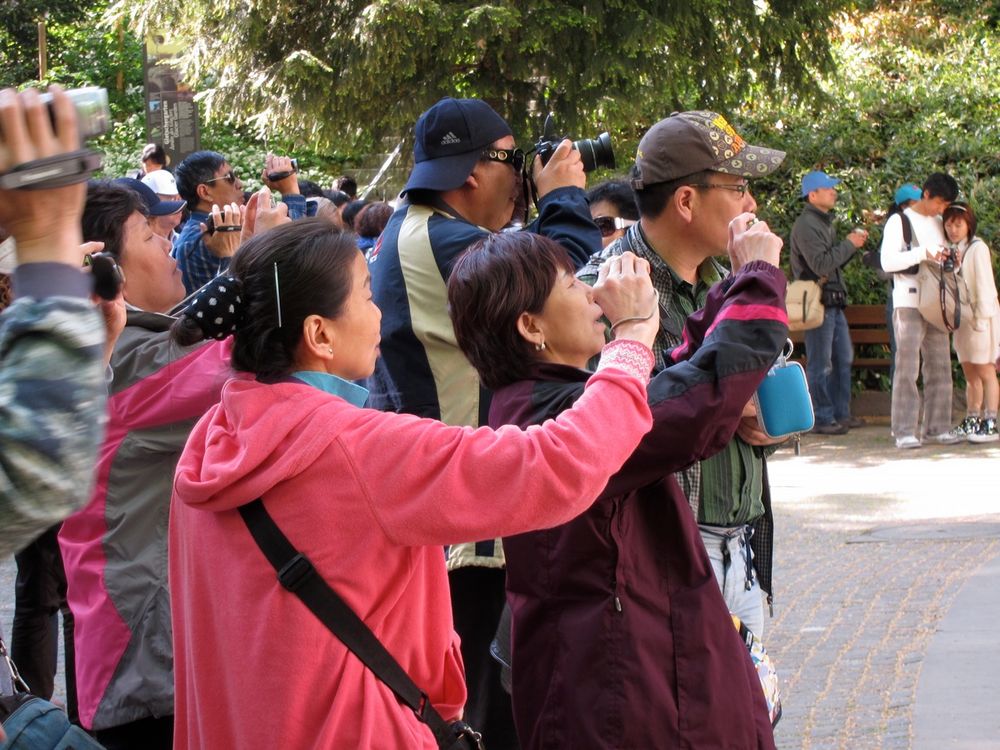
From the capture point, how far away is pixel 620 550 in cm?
301

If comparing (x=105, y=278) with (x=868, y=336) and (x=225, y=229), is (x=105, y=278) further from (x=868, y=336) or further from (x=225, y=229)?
(x=868, y=336)

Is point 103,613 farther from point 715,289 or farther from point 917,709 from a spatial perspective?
point 917,709

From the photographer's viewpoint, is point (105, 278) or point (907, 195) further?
point (907, 195)

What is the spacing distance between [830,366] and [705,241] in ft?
34.0

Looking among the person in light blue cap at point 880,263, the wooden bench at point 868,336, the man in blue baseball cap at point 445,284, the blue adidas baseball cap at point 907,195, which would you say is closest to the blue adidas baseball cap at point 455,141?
the man in blue baseball cap at point 445,284

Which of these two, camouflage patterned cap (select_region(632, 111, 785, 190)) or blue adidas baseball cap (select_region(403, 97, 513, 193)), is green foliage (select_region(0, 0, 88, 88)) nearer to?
blue adidas baseball cap (select_region(403, 97, 513, 193))

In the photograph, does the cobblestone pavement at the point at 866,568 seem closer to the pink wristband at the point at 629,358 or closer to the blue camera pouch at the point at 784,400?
the blue camera pouch at the point at 784,400

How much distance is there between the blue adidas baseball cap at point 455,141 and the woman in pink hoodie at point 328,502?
175 cm

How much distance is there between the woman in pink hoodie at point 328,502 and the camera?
8.13 ft

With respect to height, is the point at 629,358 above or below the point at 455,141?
below

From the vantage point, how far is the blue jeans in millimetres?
13930

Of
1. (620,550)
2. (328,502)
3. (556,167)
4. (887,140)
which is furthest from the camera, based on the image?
(887,140)

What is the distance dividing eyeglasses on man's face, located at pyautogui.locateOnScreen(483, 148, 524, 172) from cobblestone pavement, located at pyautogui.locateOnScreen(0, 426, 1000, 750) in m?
2.52

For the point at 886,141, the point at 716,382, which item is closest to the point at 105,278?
the point at 716,382
